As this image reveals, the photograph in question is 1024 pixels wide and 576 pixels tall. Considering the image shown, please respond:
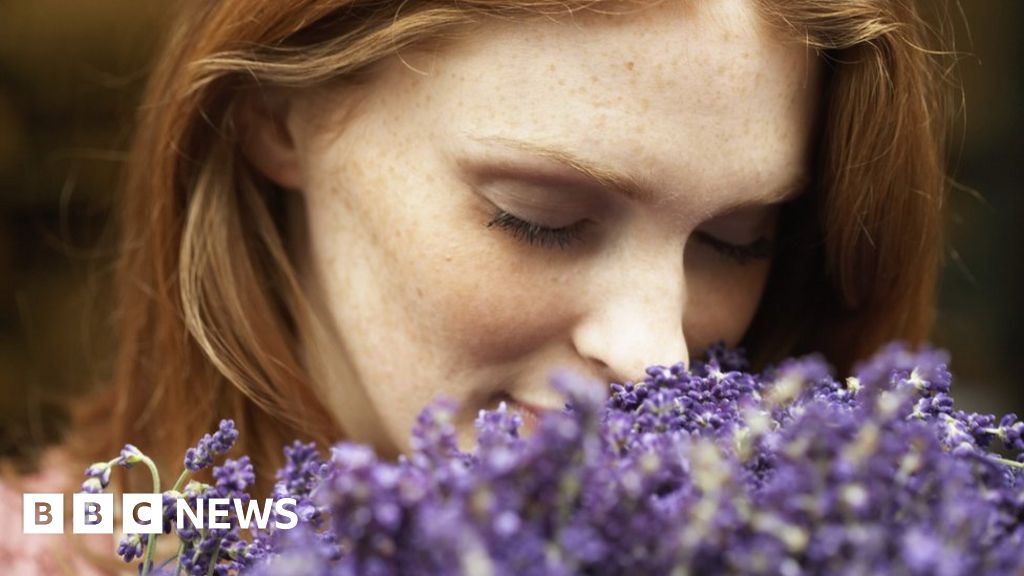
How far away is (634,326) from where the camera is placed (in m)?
1.04

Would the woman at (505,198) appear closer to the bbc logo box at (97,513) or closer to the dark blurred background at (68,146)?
the bbc logo box at (97,513)

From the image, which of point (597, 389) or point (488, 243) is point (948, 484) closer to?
point (597, 389)

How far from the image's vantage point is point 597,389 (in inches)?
20.4

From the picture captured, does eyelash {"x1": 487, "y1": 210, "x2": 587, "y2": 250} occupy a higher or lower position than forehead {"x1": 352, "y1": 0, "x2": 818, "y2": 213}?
lower

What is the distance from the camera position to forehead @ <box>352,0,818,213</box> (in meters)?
1.01

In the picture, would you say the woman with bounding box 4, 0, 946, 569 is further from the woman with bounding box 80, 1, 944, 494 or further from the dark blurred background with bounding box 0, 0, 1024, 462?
the dark blurred background with bounding box 0, 0, 1024, 462

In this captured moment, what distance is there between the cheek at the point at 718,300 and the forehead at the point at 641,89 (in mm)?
161

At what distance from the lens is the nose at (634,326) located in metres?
1.02

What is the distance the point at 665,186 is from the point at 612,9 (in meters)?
0.18

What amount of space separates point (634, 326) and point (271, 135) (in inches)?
21.9

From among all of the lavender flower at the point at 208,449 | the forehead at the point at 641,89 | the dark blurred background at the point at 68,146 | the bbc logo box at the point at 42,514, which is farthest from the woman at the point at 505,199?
the dark blurred background at the point at 68,146

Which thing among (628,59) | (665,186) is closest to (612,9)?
(628,59)

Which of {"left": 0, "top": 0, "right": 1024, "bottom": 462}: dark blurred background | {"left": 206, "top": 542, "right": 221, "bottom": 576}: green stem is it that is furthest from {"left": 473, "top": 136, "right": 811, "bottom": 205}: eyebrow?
{"left": 0, "top": 0, "right": 1024, "bottom": 462}: dark blurred background

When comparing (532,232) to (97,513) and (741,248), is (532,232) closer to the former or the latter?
Result: (741,248)
